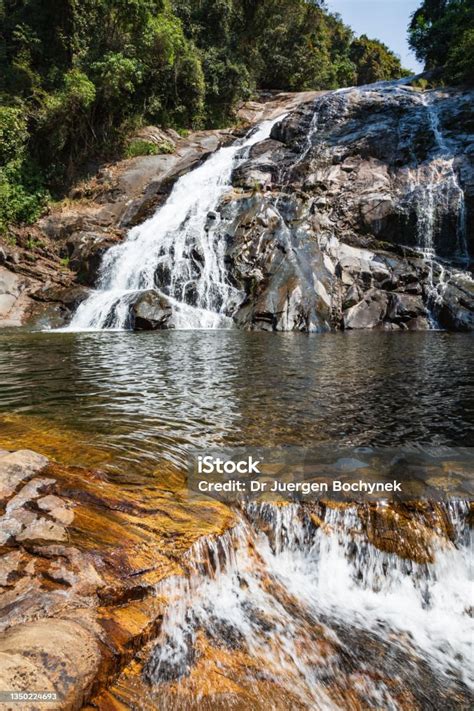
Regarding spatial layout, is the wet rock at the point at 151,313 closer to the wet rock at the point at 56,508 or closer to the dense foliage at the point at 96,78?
the dense foliage at the point at 96,78

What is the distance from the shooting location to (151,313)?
1484 centimetres

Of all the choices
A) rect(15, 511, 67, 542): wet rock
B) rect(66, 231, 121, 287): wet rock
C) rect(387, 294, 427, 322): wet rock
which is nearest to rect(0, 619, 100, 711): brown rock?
rect(15, 511, 67, 542): wet rock

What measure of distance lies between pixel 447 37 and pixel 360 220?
2468cm

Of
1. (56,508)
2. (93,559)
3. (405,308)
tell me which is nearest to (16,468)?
(56,508)

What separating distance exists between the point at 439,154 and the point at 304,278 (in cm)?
1057

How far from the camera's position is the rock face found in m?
15.8

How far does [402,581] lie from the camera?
309cm

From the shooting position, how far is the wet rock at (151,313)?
14656mm

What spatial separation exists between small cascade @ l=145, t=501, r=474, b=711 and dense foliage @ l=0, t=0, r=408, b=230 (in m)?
21.8

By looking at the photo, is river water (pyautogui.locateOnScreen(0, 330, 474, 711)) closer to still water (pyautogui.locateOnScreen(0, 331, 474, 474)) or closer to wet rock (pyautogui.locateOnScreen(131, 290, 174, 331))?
still water (pyautogui.locateOnScreen(0, 331, 474, 474))

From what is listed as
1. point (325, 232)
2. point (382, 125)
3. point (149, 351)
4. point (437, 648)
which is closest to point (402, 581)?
point (437, 648)

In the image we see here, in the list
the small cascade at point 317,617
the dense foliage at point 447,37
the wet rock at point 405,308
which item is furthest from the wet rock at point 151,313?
the dense foliage at point 447,37

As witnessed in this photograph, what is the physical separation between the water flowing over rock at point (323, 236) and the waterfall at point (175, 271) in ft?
0.19

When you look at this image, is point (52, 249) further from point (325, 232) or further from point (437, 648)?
point (437, 648)
